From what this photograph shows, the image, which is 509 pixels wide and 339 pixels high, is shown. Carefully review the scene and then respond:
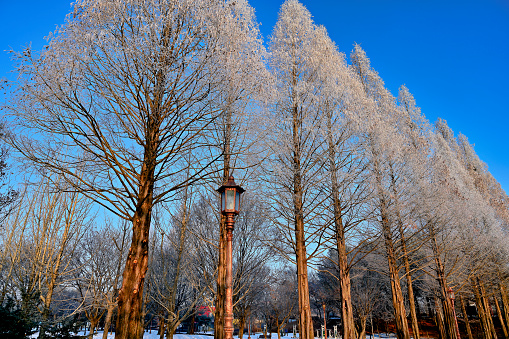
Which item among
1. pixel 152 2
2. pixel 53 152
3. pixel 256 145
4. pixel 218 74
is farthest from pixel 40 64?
pixel 256 145

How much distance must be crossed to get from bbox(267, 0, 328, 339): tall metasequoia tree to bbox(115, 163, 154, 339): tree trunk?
13.4 ft

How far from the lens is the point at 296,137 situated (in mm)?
9242

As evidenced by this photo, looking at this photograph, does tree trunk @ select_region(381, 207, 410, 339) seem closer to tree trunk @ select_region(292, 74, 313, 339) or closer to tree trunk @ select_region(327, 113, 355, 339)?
tree trunk @ select_region(327, 113, 355, 339)

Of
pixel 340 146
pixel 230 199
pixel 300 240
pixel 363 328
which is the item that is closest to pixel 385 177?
pixel 340 146

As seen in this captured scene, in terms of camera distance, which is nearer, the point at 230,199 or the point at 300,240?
the point at 230,199

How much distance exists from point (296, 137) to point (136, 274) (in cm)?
604

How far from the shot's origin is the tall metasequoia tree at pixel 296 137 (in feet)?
28.6

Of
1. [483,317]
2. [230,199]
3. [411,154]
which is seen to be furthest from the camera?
[483,317]

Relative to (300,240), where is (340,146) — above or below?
above

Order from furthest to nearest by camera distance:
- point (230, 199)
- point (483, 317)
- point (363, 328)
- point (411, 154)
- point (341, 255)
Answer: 1. point (483, 317)
2. point (363, 328)
3. point (411, 154)
4. point (341, 255)
5. point (230, 199)

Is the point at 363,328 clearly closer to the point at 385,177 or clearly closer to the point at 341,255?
the point at 385,177

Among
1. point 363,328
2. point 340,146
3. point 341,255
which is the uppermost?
point 340,146

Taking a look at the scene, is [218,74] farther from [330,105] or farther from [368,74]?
[368,74]

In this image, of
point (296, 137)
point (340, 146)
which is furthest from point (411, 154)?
point (296, 137)
